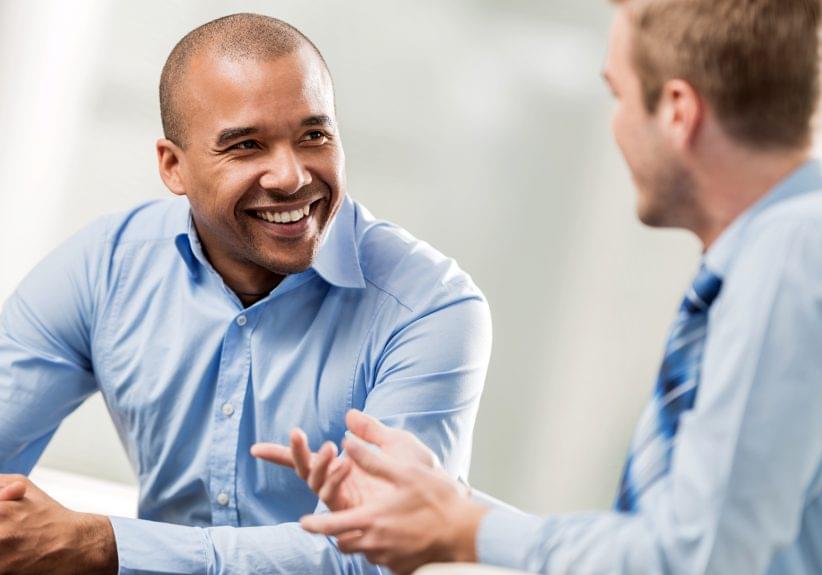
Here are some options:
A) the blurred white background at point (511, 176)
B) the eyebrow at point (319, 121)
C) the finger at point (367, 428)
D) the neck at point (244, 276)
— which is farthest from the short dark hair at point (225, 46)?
the blurred white background at point (511, 176)

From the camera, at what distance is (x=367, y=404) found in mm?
1940

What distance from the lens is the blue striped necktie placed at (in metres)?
1.20

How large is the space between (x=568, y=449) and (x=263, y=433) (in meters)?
1.57

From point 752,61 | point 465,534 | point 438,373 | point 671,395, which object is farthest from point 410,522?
point 438,373

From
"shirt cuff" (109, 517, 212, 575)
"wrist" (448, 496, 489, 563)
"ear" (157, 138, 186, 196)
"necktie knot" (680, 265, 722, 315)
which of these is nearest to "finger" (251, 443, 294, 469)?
"wrist" (448, 496, 489, 563)

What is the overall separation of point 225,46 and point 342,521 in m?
1.06

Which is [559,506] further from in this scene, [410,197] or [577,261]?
[410,197]

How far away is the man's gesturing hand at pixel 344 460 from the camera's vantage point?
1.41 metres

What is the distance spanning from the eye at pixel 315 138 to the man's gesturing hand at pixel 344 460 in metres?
0.72

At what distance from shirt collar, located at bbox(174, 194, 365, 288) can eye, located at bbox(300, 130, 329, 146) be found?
148 mm

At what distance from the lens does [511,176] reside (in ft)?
11.1

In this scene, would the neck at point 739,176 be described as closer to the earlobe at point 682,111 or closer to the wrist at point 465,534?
the earlobe at point 682,111

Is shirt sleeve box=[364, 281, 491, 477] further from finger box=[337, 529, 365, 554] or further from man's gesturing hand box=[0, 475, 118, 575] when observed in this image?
finger box=[337, 529, 365, 554]

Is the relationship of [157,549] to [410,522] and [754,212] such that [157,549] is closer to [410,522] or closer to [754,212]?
[410,522]
